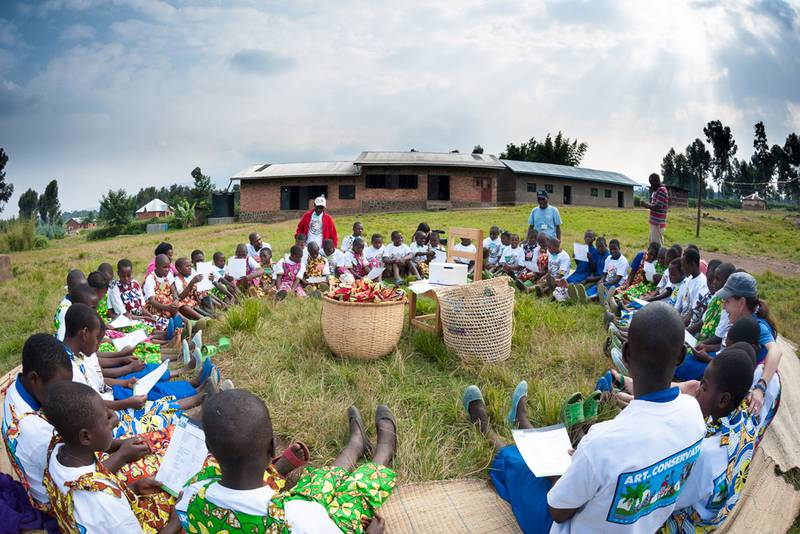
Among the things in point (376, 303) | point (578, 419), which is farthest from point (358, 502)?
point (376, 303)

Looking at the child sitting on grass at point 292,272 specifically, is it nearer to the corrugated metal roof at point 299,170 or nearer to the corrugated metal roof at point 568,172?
the corrugated metal roof at point 299,170

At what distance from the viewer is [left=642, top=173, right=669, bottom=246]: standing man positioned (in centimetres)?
730

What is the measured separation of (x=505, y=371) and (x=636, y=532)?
2459mm

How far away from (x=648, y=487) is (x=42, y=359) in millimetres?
2565

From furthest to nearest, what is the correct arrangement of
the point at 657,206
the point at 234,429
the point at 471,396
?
the point at 657,206
the point at 471,396
the point at 234,429

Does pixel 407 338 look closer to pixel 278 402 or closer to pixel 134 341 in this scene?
pixel 278 402

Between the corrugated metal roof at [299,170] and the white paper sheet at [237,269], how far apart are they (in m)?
17.2

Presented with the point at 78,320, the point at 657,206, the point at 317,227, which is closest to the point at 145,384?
the point at 78,320

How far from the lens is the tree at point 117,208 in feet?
104

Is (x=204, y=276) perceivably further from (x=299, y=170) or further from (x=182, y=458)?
(x=299, y=170)

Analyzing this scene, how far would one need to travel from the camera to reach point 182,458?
97.3 inches

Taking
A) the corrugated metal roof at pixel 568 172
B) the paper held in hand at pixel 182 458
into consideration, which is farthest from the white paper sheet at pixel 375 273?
the corrugated metal roof at pixel 568 172

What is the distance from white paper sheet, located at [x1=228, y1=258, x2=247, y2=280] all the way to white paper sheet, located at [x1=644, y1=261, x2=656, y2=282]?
5.47 metres

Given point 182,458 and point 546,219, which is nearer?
point 182,458
